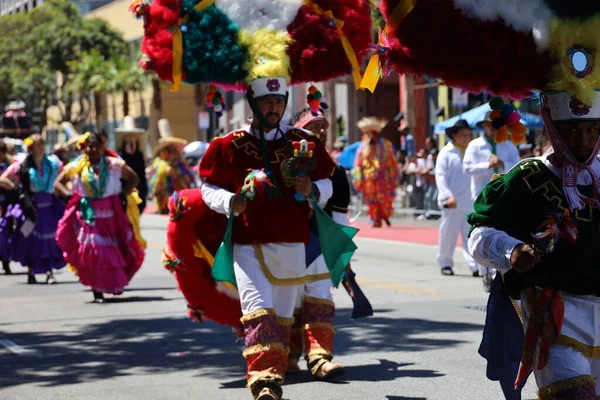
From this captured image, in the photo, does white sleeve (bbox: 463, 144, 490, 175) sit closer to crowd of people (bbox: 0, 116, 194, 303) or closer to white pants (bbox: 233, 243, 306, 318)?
crowd of people (bbox: 0, 116, 194, 303)

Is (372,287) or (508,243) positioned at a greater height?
(508,243)

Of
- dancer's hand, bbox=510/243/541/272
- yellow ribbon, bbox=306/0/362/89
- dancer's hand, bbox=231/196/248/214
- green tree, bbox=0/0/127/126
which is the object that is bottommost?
dancer's hand, bbox=510/243/541/272

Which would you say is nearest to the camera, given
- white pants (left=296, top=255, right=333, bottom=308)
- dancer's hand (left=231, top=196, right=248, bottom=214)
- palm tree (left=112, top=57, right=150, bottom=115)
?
dancer's hand (left=231, top=196, right=248, bottom=214)

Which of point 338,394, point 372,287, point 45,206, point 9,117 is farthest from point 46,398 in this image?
point 9,117

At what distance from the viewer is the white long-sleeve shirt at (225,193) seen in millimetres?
7348

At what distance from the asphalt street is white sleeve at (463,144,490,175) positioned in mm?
1330

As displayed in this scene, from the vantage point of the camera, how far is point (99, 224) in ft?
42.4

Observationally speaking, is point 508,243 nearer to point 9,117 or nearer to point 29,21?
point 9,117

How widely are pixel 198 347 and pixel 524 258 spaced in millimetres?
5516

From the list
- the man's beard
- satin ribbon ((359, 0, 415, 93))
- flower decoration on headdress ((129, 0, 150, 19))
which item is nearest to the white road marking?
flower decoration on headdress ((129, 0, 150, 19))

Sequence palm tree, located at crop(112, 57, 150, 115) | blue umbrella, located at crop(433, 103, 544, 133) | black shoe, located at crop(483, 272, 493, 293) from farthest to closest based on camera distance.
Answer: palm tree, located at crop(112, 57, 150, 115), blue umbrella, located at crop(433, 103, 544, 133), black shoe, located at crop(483, 272, 493, 293)

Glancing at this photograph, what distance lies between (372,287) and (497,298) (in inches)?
327

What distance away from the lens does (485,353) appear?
5.40m

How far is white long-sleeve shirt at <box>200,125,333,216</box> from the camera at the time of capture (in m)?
7.35
